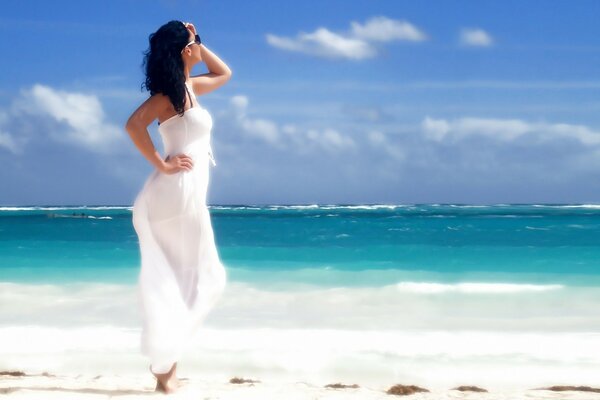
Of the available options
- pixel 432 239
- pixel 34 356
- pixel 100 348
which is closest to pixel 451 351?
pixel 100 348

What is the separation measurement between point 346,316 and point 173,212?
15.2 feet

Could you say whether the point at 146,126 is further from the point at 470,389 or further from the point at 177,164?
the point at 470,389

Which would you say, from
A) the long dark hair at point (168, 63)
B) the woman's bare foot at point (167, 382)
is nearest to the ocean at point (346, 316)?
the woman's bare foot at point (167, 382)

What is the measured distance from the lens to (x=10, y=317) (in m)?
8.60

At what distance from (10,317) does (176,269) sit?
4813 mm

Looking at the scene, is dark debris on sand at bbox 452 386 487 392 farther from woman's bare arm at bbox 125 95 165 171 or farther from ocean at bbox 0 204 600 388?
woman's bare arm at bbox 125 95 165 171

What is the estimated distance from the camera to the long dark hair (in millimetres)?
4262

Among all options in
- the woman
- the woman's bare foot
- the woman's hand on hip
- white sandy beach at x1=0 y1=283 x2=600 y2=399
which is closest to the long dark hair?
the woman

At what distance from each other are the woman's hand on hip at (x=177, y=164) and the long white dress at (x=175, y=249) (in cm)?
3

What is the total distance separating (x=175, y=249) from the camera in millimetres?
4398

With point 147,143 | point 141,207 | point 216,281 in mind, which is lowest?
point 216,281

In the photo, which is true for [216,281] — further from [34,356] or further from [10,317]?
[10,317]

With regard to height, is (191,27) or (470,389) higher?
(191,27)

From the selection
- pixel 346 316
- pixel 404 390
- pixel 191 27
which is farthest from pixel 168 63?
pixel 346 316
